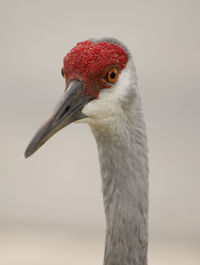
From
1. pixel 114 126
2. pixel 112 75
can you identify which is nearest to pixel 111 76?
pixel 112 75

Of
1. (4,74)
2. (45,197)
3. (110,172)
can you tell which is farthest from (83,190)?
(110,172)

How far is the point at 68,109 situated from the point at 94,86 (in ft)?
0.45

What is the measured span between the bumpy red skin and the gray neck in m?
0.19

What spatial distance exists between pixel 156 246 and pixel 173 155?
1126mm

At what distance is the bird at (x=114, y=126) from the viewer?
6.99 ft

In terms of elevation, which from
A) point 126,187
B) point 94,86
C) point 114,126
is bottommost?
point 126,187

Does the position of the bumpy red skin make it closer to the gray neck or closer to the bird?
the bird

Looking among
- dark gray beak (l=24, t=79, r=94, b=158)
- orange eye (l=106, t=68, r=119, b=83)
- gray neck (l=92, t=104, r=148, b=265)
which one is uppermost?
orange eye (l=106, t=68, r=119, b=83)

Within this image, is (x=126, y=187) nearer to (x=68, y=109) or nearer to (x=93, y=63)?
(x=68, y=109)

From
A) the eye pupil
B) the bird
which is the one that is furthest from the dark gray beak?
the eye pupil

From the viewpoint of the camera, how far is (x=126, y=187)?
2254 millimetres

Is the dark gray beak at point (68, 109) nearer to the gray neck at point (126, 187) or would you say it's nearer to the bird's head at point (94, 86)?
the bird's head at point (94, 86)

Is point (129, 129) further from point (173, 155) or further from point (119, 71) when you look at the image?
point (173, 155)

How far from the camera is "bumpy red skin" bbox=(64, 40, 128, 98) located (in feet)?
6.96
